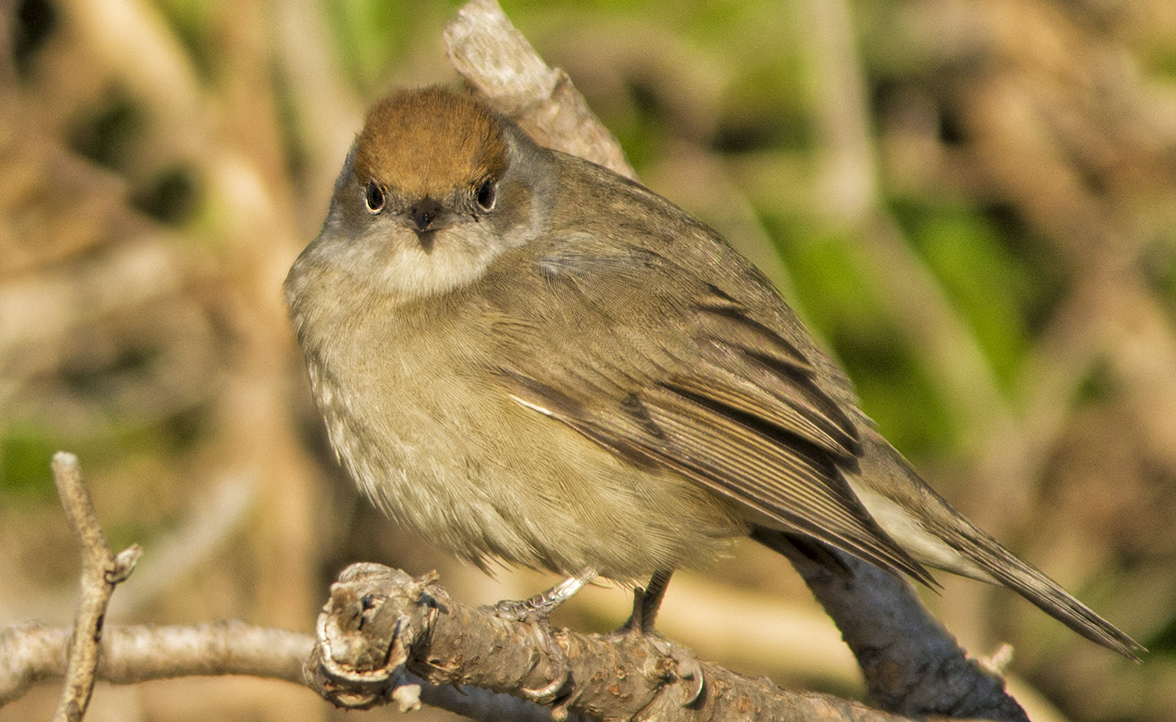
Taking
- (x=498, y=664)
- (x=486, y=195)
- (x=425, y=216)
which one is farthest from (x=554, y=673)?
(x=486, y=195)

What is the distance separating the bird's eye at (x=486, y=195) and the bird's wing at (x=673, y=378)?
23 cm

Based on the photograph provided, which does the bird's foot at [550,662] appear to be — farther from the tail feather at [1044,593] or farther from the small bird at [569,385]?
the tail feather at [1044,593]

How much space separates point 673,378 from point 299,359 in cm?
285

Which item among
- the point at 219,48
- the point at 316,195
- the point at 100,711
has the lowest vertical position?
the point at 100,711

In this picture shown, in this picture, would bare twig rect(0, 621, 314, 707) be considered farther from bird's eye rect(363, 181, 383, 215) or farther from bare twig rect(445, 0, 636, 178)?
bare twig rect(445, 0, 636, 178)

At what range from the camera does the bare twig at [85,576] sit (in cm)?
230

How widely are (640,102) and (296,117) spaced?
1659 mm

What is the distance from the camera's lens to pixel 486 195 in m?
3.78

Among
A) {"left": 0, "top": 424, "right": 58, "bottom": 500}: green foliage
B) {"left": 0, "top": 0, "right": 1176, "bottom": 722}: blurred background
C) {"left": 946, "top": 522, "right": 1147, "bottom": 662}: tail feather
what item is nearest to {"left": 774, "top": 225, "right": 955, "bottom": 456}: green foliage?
{"left": 0, "top": 0, "right": 1176, "bottom": 722}: blurred background

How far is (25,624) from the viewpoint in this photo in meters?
3.15

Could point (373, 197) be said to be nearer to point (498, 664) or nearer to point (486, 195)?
point (486, 195)

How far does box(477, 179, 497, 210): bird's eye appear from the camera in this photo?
3.75 metres

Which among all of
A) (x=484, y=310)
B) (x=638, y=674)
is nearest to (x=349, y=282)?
(x=484, y=310)

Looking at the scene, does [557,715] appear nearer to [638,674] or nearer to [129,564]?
[638,674]
